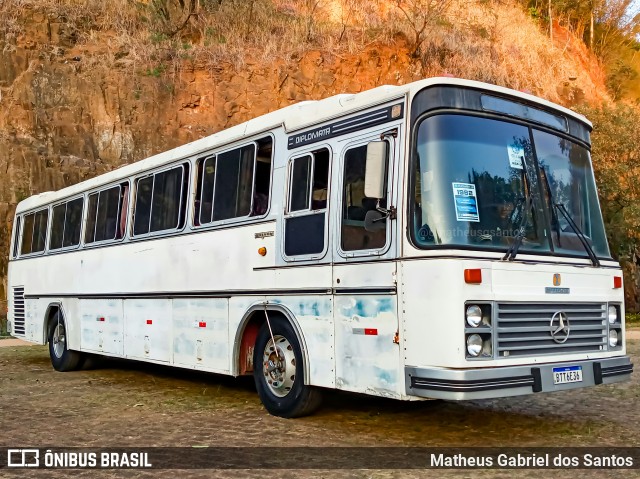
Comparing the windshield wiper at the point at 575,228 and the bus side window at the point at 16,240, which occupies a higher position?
the bus side window at the point at 16,240

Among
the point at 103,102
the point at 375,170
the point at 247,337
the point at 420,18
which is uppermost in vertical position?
the point at 420,18

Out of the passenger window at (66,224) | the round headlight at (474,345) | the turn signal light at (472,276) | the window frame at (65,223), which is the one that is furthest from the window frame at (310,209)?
the passenger window at (66,224)

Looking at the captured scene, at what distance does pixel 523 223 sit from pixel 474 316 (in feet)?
3.54

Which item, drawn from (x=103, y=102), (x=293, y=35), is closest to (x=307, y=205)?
(x=103, y=102)

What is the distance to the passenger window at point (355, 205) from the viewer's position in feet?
22.9

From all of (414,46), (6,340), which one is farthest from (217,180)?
(414,46)

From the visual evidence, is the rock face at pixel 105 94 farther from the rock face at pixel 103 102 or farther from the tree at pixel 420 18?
the tree at pixel 420 18

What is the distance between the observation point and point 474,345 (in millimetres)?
6152

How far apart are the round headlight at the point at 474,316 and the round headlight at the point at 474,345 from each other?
92mm

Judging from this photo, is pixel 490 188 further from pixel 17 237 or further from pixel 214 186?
pixel 17 237

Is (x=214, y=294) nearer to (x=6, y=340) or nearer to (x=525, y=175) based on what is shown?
(x=525, y=175)

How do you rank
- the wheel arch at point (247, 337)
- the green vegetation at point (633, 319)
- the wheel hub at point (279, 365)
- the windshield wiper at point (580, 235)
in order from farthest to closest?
the green vegetation at point (633, 319)
the wheel arch at point (247, 337)
the wheel hub at point (279, 365)
the windshield wiper at point (580, 235)

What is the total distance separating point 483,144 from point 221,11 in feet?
98.6

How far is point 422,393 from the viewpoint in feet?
20.3
